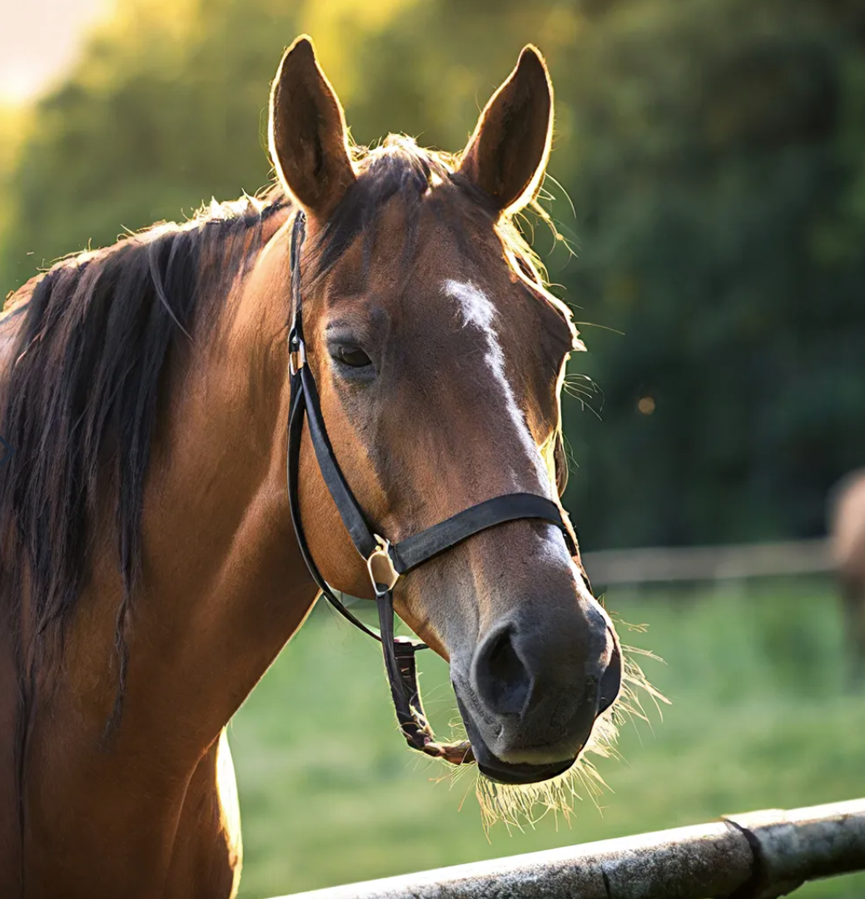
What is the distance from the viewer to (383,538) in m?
2.20

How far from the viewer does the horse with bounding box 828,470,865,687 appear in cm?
1388

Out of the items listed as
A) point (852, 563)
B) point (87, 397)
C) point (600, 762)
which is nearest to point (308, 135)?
point (87, 397)

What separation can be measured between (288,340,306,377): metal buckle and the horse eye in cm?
11

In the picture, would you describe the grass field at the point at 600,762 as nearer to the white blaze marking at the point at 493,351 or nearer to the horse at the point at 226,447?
the horse at the point at 226,447

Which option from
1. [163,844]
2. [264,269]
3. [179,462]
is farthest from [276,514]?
[163,844]

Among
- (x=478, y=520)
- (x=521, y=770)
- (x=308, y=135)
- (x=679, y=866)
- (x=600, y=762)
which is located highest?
(x=308, y=135)

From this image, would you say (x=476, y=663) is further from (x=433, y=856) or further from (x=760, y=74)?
(x=760, y=74)

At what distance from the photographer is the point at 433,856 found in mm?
6938

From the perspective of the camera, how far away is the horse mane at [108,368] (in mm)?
2377

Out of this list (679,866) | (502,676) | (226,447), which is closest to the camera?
(502,676)

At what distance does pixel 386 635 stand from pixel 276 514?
0.34m

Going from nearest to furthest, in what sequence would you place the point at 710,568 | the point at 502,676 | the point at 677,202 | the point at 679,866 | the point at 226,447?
the point at 502,676, the point at 679,866, the point at 226,447, the point at 710,568, the point at 677,202

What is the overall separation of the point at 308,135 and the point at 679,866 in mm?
1537

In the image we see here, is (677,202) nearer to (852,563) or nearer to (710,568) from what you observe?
(710,568)
